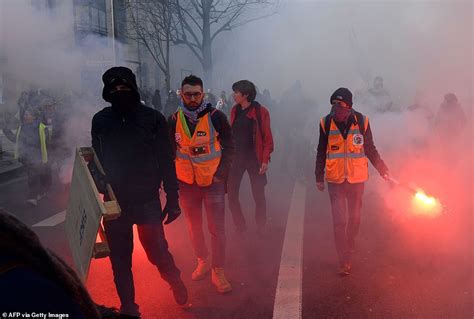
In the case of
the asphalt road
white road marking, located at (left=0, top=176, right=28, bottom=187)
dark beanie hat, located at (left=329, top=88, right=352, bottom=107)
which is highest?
dark beanie hat, located at (left=329, top=88, right=352, bottom=107)

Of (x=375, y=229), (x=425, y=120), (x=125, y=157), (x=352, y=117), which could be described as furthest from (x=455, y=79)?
(x=125, y=157)

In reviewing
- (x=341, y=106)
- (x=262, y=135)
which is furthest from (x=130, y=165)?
(x=262, y=135)

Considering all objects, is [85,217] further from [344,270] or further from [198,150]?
[344,270]

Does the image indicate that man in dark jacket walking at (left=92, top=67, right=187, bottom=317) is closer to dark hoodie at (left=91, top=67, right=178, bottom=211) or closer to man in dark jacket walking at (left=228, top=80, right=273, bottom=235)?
dark hoodie at (left=91, top=67, right=178, bottom=211)

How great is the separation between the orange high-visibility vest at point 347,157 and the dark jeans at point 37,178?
4751mm

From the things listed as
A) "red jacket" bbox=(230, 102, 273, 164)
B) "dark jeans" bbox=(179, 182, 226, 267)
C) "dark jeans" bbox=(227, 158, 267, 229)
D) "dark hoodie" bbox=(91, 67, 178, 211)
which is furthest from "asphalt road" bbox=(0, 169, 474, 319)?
"dark hoodie" bbox=(91, 67, 178, 211)

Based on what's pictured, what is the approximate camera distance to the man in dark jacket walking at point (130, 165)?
9.68 ft

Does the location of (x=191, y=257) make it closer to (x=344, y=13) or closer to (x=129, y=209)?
(x=129, y=209)

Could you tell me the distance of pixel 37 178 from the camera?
701cm

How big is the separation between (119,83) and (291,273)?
7.37 ft

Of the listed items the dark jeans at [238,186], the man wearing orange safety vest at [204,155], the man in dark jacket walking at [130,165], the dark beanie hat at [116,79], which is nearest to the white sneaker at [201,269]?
the man wearing orange safety vest at [204,155]

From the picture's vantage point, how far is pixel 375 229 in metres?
5.34

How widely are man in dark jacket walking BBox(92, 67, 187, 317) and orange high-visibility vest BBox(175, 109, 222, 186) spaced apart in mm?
583

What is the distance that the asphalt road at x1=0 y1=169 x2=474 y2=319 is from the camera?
11.3 feet
